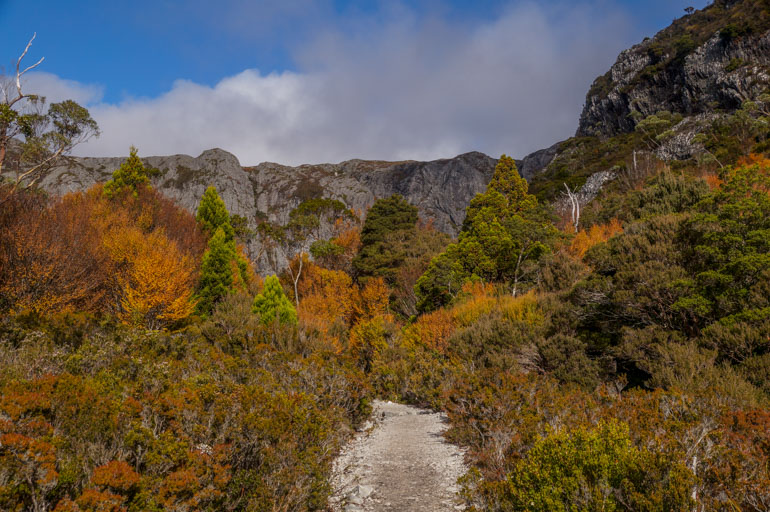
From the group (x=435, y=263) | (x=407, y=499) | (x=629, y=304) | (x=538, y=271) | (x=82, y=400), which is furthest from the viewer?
(x=435, y=263)

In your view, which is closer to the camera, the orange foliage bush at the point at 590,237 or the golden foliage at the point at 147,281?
the golden foliage at the point at 147,281

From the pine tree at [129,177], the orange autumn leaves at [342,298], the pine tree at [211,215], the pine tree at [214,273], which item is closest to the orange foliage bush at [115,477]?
the pine tree at [214,273]

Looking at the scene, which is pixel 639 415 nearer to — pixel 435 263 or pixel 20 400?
pixel 20 400

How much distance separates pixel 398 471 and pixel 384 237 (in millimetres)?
28190

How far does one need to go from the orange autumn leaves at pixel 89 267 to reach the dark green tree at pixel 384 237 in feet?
44.2

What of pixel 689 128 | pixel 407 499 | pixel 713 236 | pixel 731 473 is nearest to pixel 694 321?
pixel 713 236

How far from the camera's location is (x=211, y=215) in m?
27.7

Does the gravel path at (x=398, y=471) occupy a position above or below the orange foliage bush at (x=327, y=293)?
below

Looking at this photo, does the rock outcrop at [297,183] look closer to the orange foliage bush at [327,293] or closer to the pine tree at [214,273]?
the orange foliage bush at [327,293]

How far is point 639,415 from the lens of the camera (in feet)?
16.4

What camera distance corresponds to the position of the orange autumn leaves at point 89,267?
40.4 ft

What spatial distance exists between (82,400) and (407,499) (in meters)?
3.65

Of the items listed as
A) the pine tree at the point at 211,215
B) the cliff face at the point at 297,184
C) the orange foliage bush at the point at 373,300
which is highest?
the cliff face at the point at 297,184

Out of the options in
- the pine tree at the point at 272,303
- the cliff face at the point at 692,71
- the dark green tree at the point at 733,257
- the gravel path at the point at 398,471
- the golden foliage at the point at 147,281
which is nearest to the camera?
the gravel path at the point at 398,471
